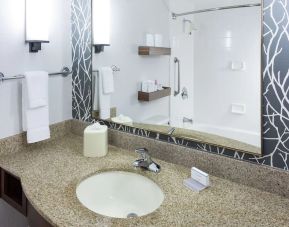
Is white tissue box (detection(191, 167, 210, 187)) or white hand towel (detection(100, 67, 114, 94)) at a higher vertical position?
white hand towel (detection(100, 67, 114, 94))

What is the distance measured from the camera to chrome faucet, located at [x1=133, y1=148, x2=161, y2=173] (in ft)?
4.09

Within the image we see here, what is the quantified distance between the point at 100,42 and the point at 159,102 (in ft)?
1.73

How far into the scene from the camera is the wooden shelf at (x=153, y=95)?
1.38 metres

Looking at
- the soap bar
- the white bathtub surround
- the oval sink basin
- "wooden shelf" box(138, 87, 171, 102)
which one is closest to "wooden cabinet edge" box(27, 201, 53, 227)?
the oval sink basin

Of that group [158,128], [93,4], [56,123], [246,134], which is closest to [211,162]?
[246,134]

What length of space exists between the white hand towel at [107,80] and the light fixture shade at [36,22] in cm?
37

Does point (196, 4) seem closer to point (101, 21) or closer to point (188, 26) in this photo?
point (188, 26)

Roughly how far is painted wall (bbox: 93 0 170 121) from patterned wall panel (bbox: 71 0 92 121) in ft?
0.28

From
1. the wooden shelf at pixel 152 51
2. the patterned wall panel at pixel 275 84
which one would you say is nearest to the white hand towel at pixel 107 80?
the wooden shelf at pixel 152 51

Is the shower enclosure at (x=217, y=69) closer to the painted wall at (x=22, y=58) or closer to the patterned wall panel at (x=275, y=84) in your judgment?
the patterned wall panel at (x=275, y=84)

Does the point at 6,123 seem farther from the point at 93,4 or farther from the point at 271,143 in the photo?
the point at 271,143

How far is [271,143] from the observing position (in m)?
1.04

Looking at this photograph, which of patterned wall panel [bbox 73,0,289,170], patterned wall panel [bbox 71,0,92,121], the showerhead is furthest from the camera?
patterned wall panel [bbox 71,0,92,121]

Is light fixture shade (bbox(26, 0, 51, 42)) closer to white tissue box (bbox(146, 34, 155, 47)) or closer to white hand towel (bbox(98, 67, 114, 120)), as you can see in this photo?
white hand towel (bbox(98, 67, 114, 120))
